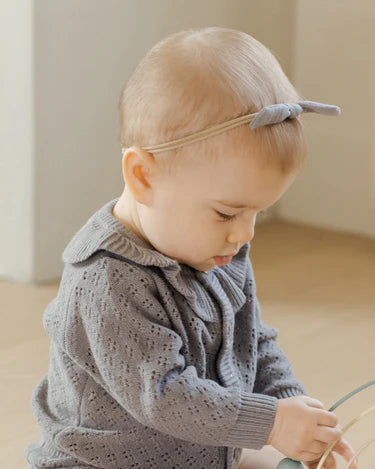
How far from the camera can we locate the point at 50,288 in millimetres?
1866

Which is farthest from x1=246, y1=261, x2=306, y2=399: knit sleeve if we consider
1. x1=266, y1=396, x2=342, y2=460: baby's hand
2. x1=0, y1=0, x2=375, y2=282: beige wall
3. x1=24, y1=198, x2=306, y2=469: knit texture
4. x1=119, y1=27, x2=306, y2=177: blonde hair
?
x1=0, y1=0, x2=375, y2=282: beige wall

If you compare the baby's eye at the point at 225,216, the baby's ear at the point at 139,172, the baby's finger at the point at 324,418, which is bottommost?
the baby's finger at the point at 324,418

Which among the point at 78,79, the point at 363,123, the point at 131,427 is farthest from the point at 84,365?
the point at 363,123

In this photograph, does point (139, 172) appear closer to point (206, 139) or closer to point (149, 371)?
point (206, 139)

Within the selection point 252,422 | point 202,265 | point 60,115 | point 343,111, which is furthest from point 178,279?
point 343,111

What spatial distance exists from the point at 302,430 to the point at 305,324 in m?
0.87

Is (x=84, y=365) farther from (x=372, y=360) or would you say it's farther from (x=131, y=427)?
(x=372, y=360)

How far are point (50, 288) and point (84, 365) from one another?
0.98 meters

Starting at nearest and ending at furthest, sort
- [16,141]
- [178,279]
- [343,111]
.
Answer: [178,279] → [16,141] → [343,111]

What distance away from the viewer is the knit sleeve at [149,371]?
0.87 m

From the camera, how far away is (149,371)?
0.86m

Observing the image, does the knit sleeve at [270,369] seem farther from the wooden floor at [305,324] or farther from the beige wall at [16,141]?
the beige wall at [16,141]

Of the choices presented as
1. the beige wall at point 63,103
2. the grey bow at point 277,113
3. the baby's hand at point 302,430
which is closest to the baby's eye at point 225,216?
the grey bow at point 277,113

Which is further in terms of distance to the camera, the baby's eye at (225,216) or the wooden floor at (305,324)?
the wooden floor at (305,324)
